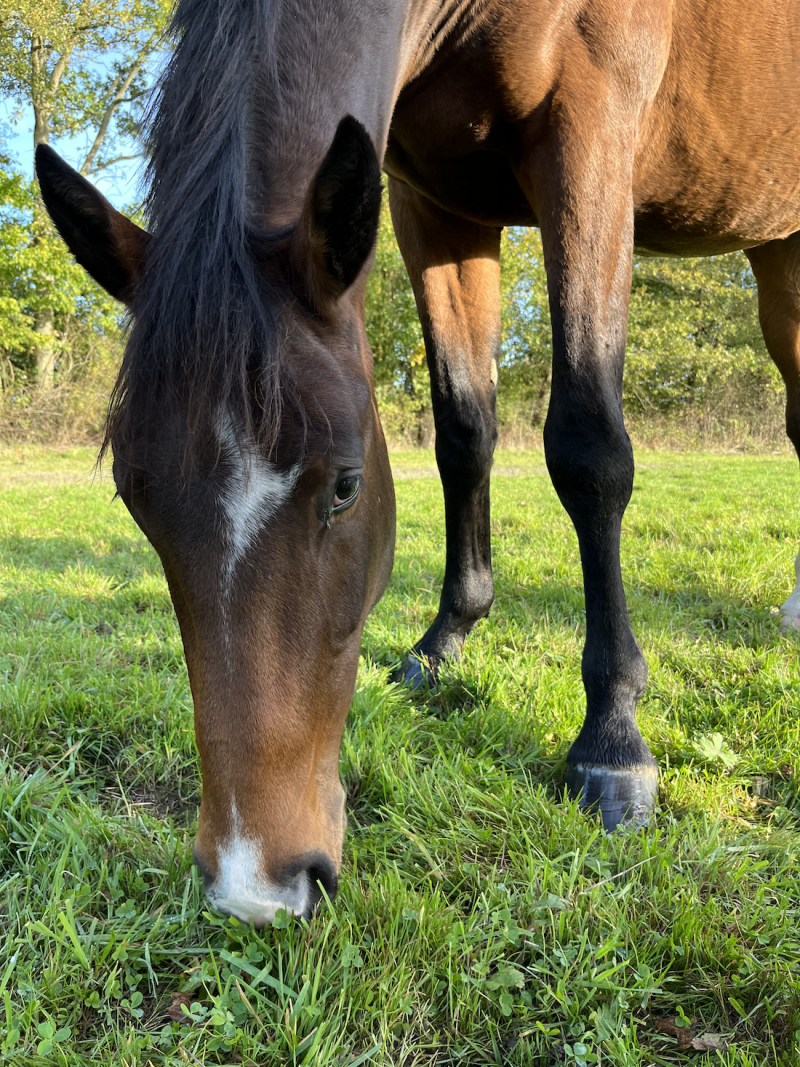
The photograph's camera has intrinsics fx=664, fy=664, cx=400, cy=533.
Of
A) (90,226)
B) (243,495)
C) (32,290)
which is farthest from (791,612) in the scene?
(32,290)

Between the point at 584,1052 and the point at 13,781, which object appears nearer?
the point at 584,1052

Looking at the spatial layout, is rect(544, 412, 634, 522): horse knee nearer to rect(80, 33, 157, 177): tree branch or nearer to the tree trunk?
the tree trunk

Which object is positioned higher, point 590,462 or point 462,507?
point 590,462

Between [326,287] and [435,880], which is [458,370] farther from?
[435,880]

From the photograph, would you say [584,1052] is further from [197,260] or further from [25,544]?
[25,544]

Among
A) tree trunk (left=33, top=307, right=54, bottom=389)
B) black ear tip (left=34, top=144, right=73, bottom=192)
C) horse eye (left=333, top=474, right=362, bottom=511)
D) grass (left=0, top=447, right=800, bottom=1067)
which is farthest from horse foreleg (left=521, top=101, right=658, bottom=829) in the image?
tree trunk (left=33, top=307, right=54, bottom=389)

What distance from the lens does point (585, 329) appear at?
2.02 metres

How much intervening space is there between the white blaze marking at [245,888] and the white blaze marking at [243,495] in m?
0.46

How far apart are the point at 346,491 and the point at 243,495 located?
239 millimetres

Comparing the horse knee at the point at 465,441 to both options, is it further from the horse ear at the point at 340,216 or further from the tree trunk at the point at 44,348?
the tree trunk at the point at 44,348

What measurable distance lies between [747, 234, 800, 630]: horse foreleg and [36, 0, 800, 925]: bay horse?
4.51 feet

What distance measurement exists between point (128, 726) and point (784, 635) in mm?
2737

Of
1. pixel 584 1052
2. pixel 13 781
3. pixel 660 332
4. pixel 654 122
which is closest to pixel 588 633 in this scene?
pixel 584 1052

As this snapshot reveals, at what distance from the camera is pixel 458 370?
286 centimetres
